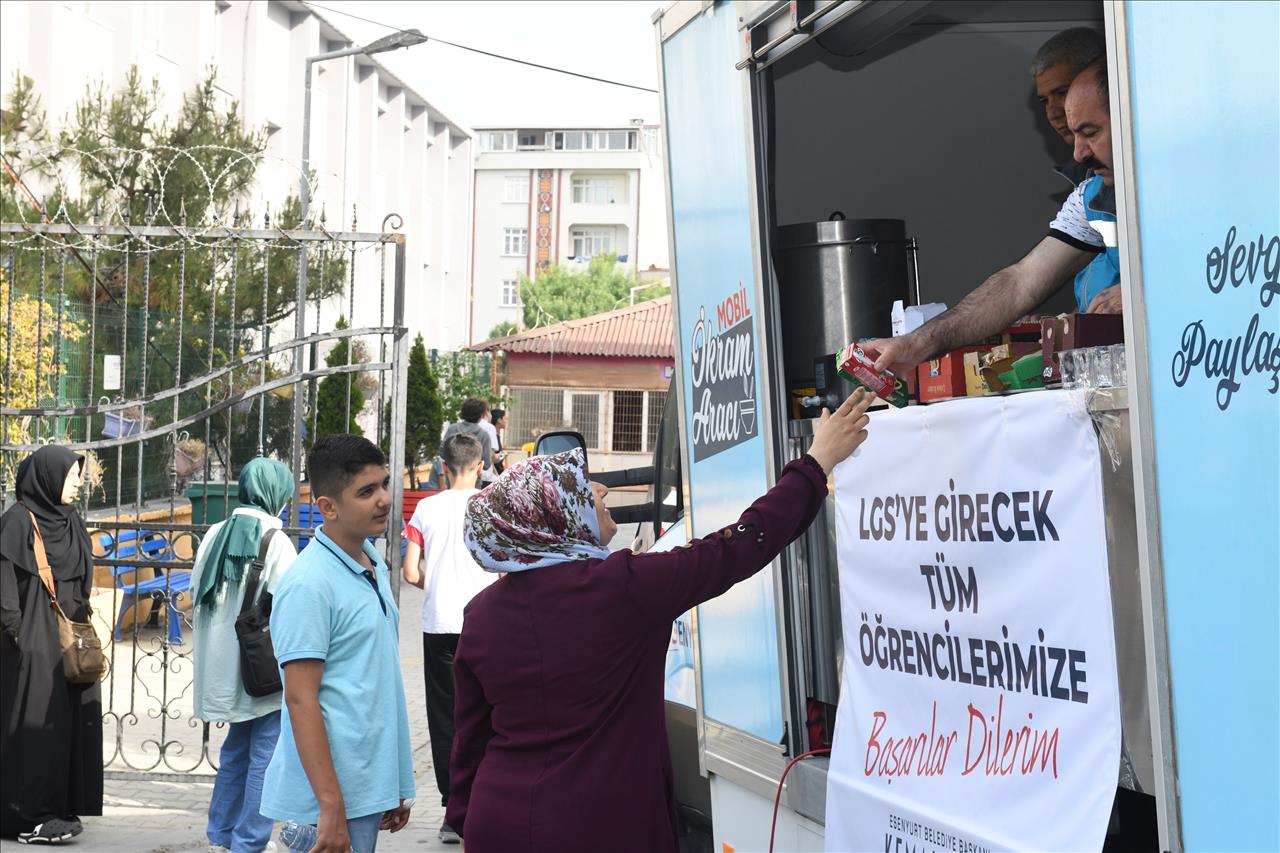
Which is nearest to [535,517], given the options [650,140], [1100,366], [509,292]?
[1100,366]

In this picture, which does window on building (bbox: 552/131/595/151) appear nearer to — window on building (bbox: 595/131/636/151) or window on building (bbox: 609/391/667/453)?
window on building (bbox: 595/131/636/151)

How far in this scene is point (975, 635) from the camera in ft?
8.88

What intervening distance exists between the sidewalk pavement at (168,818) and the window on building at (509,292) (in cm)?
7346

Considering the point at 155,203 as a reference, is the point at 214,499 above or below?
below

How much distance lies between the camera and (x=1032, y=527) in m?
2.54

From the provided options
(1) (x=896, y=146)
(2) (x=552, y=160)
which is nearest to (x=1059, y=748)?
(1) (x=896, y=146)

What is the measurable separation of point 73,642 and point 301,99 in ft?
100

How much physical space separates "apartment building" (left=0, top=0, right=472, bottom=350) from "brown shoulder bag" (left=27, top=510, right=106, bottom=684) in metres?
2.62

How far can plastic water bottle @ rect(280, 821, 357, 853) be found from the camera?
3.79m

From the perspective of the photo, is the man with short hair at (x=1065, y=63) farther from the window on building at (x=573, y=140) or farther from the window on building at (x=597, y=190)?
the window on building at (x=573, y=140)

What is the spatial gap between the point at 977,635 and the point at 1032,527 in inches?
11.0

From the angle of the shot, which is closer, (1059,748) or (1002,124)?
(1059,748)

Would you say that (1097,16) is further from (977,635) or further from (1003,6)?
(977,635)

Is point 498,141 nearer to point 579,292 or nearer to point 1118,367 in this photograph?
point 579,292
